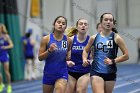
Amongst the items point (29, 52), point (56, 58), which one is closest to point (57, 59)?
point (56, 58)

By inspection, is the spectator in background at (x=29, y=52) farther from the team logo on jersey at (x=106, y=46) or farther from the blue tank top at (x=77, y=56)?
the team logo on jersey at (x=106, y=46)

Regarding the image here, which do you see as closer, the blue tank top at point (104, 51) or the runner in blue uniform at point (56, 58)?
the blue tank top at point (104, 51)

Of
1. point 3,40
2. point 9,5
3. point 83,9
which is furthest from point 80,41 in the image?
point 9,5

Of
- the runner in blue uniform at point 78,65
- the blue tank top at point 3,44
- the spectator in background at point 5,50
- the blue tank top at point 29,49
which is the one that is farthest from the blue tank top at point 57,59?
the blue tank top at point 29,49

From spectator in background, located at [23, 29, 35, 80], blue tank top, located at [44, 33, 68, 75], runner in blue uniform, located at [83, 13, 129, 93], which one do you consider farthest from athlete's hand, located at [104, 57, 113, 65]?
spectator in background, located at [23, 29, 35, 80]

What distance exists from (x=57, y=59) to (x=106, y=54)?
0.88 meters

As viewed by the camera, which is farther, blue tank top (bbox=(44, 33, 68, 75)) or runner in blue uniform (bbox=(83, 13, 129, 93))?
blue tank top (bbox=(44, 33, 68, 75))

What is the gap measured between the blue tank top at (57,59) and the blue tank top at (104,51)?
629 millimetres

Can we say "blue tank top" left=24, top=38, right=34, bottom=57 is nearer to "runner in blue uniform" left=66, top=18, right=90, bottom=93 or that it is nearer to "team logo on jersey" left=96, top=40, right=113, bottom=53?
"runner in blue uniform" left=66, top=18, right=90, bottom=93

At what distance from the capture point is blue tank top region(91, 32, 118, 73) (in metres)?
7.26

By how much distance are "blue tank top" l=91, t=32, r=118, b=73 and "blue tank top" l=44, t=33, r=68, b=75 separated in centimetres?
63

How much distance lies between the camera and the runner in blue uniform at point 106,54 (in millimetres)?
7207

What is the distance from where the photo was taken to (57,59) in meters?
7.63

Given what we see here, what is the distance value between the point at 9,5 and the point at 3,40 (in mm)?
3922
